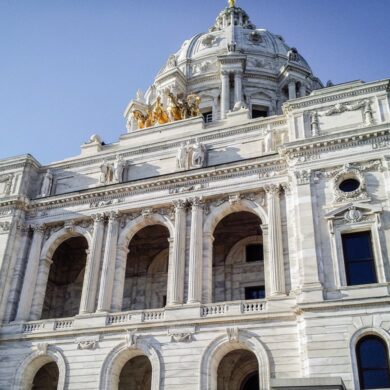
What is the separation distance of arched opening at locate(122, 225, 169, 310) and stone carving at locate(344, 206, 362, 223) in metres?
12.7

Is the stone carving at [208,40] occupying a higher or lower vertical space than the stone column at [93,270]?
higher

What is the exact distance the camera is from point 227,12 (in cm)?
7388

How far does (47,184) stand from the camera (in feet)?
121

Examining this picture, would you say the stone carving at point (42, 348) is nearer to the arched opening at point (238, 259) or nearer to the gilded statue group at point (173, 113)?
the arched opening at point (238, 259)

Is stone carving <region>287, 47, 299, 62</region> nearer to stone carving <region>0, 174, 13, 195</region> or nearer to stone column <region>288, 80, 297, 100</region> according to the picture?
stone column <region>288, 80, 297, 100</region>

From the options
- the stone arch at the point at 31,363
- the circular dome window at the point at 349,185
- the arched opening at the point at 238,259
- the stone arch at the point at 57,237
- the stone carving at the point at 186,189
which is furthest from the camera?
the stone arch at the point at 57,237

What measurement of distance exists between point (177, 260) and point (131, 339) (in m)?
4.94

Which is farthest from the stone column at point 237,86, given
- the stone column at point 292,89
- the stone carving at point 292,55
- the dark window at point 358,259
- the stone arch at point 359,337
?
the stone arch at point 359,337

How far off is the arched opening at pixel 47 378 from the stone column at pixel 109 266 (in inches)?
258

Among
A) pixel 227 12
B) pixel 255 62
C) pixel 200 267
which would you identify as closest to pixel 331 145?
pixel 200 267

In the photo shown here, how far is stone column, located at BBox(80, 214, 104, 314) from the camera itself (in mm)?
30953

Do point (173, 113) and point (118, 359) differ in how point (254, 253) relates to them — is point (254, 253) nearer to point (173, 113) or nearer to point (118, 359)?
point (118, 359)

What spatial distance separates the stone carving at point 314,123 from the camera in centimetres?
2995

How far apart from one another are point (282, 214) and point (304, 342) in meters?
7.95
